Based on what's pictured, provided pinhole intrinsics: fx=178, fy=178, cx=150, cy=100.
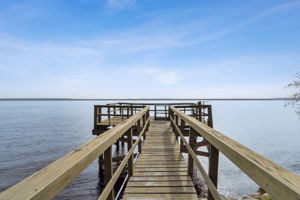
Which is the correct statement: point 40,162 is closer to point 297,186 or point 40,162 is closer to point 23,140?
point 23,140

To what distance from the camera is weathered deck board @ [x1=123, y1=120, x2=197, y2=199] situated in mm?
2828

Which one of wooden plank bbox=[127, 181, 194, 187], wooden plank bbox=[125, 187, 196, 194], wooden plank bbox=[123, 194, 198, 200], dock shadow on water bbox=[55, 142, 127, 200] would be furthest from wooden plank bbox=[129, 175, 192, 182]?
dock shadow on water bbox=[55, 142, 127, 200]

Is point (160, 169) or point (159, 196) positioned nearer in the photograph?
point (159, 196)

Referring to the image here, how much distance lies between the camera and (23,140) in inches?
760

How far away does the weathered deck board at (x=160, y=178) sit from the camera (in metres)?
2.83

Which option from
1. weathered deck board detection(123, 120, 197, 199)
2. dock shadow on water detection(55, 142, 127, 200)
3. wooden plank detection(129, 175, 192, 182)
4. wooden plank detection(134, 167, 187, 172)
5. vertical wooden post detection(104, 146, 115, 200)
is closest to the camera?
vertical wooden post detection(104, 146, 115, 200)

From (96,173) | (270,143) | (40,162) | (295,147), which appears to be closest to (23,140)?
(40,162)

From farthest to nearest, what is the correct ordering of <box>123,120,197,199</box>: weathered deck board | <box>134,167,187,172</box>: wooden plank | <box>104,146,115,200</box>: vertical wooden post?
<box>134,167,187,172</box>: wooden plank, <box>123,120,197,199</box>: weathered deck board, <box>104,146,115,200</box>: vertical wooden post

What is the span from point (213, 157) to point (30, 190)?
170cm

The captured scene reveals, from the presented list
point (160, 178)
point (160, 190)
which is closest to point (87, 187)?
point (160, 178)

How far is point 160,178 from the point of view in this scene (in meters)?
3.40

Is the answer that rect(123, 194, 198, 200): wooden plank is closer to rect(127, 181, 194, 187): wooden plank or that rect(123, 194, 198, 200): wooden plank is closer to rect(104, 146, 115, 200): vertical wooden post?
rect(127, 181, 194, 187): wooden plank

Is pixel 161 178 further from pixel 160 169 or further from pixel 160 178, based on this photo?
pixel 160 169

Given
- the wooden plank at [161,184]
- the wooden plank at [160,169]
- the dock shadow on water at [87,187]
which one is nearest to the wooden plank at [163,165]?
the wooden plank at [160,169]
